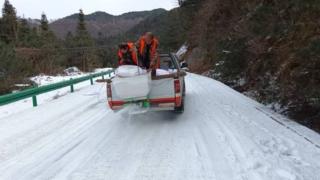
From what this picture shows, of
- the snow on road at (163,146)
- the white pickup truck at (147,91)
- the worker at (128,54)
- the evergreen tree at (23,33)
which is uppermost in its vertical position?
the evergreen tree at (23,33)

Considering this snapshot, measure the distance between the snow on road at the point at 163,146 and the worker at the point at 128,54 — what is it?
4.98 feet

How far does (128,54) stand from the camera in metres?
11.1

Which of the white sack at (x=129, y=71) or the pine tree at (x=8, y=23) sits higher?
the pine tree at (x=8, y=23)

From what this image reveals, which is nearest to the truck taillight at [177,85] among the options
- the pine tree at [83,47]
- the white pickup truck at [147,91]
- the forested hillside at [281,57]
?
the white pickup truck at [147,91]

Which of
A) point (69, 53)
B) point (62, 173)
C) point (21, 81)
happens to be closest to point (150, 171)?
point (62, 173)

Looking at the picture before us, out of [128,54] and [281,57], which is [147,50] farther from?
[281,57]

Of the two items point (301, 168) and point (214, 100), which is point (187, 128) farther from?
point (214, 100)

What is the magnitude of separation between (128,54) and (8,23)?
236 feet

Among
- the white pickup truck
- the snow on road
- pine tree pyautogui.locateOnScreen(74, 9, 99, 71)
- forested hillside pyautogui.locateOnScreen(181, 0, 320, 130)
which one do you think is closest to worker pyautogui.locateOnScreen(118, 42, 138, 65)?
the white pickup truck

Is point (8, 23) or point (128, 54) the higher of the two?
point (8, 23)

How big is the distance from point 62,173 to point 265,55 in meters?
10.2

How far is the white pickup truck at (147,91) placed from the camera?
32.1 ft

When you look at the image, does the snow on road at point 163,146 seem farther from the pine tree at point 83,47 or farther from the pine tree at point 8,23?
the pine tree at point 8,23

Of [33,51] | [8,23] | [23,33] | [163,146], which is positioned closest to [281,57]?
[163,146]
